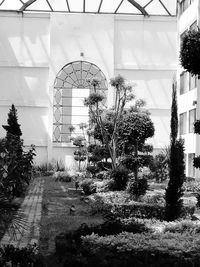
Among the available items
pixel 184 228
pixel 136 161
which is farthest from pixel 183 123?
pixel 184 228

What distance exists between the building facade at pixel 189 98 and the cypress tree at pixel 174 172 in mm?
12814

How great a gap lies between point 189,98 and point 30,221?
16.9m

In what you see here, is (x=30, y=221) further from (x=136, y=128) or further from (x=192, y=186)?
(x=192, y=186)

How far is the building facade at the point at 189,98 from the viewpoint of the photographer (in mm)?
26352

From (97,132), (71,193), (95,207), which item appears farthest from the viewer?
(97,132)

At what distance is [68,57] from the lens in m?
33.2

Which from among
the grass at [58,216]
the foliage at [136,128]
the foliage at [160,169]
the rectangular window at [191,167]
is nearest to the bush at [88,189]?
the grass at [58,216]

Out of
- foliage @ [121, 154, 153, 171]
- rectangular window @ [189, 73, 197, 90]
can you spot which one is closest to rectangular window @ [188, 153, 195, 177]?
rectangular window @ [189, 73, 197, 90]

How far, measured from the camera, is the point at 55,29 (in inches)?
1308

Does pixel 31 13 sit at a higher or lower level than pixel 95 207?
higher

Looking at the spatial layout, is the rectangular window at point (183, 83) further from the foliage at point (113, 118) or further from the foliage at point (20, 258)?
the foliage at point (20, 258)

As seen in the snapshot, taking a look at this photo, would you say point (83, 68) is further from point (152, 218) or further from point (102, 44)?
point (152, 218)

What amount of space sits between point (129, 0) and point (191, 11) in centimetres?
602

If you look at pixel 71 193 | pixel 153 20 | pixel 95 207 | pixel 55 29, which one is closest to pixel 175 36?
pixel 153 20
